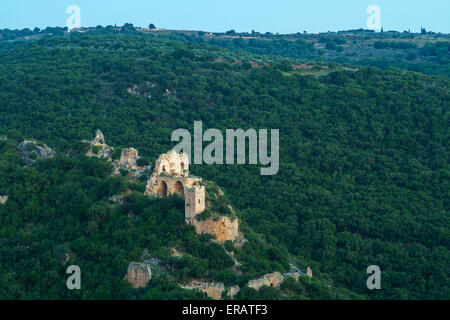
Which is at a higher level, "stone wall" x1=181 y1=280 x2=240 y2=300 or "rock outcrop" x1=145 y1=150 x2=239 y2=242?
"rock outcrop" x1=145 y1=150 x2=239 y2=242

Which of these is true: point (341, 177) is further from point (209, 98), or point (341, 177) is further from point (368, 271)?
point (209, 98)

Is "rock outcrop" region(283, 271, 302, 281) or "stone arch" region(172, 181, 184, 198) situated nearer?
"rock outcrop" region(283, 271, 302, 281)

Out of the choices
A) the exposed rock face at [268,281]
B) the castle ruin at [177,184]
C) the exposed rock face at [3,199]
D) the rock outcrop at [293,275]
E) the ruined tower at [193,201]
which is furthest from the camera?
the exposed rock face at [3,199]

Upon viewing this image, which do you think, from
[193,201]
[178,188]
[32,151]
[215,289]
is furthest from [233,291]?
[32,151]

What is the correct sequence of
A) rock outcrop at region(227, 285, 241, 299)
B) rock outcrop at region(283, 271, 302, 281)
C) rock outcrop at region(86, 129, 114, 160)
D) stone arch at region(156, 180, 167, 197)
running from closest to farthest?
rock outcrop at region(227, 285, 241, 299), rock outcrop at region(283, 271, 302, 281), stone arch at region(156, 180, 167, 197), rock outcrop at region(86, 129, 114, 160)

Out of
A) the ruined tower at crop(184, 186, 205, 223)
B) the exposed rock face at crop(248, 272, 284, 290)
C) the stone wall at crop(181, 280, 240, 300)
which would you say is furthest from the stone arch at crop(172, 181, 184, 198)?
the exposed rock face at crop(248, 272, 284, 290)

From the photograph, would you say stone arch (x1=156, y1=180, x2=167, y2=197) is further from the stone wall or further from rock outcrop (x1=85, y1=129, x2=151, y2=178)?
the stone wall

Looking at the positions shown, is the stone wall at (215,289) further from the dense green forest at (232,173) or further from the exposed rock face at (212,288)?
the dense green forest at (232,173)

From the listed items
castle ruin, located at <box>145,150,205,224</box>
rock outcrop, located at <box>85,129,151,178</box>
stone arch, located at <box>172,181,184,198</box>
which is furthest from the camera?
rock outcrop, located at <box>85,129,151,178</box>

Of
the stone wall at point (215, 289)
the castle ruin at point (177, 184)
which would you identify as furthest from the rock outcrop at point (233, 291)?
the castle ruin at point (177, 184)
